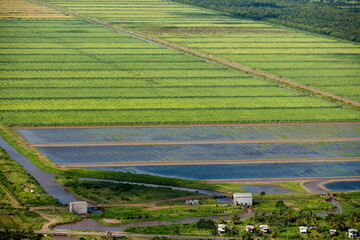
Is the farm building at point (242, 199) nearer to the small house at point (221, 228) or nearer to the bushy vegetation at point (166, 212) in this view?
the bushy vegetation at point (166, 212)

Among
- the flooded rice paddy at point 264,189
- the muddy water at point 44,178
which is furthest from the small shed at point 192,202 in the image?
the muddy water at point 44,178

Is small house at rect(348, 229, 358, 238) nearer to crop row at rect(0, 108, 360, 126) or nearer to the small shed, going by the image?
the small shed

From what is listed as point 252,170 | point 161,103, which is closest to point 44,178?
point 252,170

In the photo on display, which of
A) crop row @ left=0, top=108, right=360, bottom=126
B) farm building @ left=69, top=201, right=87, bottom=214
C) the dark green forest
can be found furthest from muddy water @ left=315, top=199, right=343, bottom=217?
the dark green forest

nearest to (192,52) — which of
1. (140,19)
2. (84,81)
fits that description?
(84,81)

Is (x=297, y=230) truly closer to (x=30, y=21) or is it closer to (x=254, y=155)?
(x=254, y=155)

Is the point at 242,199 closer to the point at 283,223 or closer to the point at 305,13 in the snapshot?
the point at 283,223
